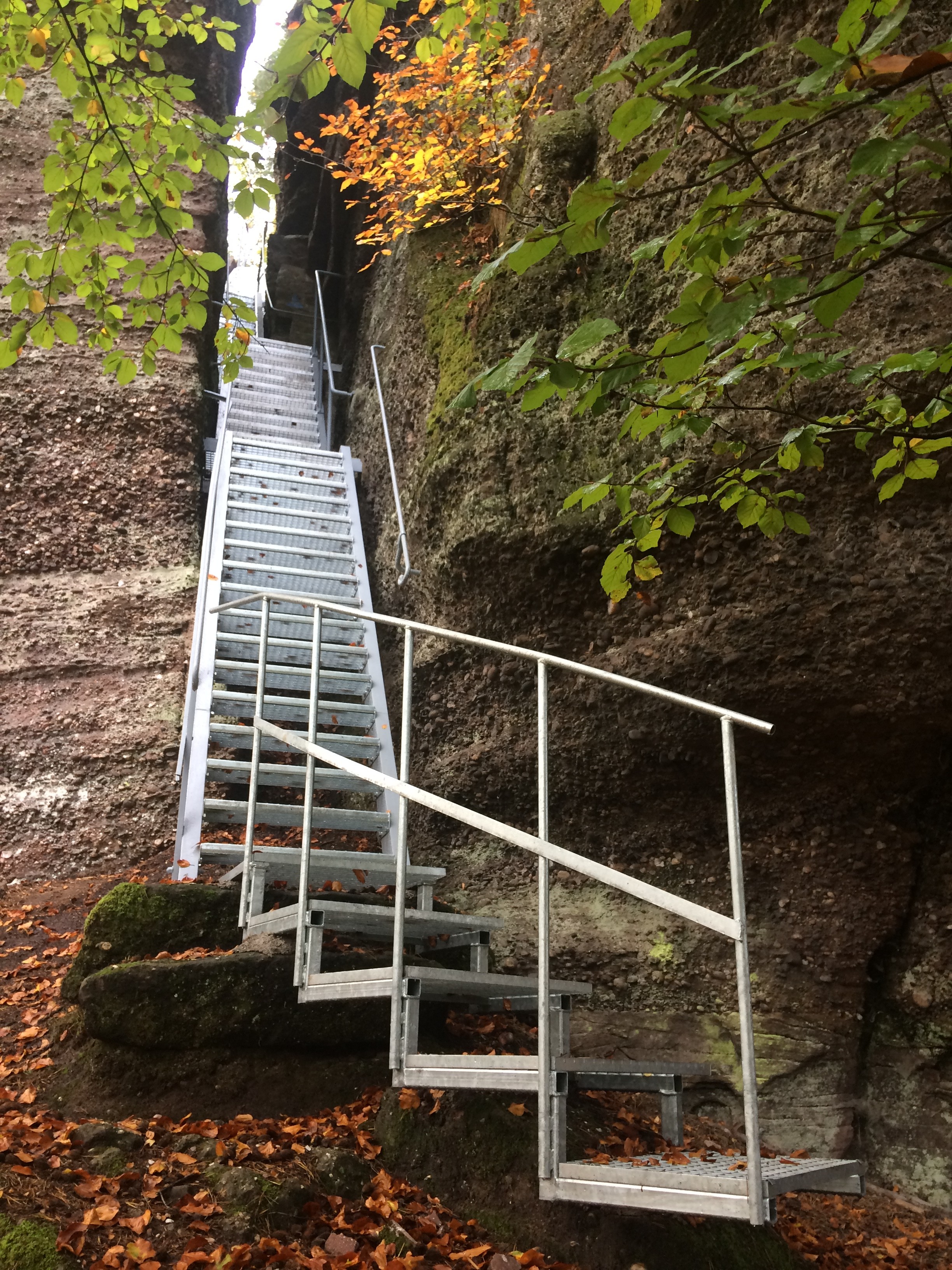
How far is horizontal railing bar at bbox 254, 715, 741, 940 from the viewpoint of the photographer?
261 cm

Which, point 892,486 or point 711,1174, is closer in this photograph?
point 711,1174

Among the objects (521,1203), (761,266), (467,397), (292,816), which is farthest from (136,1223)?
(761,266)

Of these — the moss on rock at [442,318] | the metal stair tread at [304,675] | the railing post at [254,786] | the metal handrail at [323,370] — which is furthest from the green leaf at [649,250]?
the metal handrail at [323,370]

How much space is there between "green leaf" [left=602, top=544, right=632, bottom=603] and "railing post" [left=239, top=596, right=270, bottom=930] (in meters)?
1.95

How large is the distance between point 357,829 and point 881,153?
13.4 ft

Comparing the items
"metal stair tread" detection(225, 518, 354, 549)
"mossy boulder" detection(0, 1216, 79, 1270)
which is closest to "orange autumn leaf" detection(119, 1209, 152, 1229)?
"mossy boulder" detection(0, 1216, 79, 1270)

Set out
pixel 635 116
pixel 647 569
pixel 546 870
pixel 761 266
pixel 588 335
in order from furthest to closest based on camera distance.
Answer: pixel 761 266, pixel 647 569, pixel 546 870, pixel 588 335, pixel 635 116

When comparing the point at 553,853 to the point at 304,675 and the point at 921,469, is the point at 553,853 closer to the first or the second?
the point at 921,469

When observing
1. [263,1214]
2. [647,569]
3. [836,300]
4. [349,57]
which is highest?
[349,57]

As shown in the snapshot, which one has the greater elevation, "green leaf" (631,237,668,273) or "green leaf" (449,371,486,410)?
"green leaf" (631,237,668,273)

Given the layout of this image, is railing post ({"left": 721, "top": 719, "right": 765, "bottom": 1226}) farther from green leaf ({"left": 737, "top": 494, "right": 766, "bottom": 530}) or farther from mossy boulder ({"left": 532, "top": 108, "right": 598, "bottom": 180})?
mossy boulder ({"left": 532, "top": 108, "right": 598, "bottom": 180})

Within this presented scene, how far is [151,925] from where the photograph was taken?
4488 millimetres

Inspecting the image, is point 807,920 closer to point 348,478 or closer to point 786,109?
point 786,109

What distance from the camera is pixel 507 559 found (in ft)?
17.8
